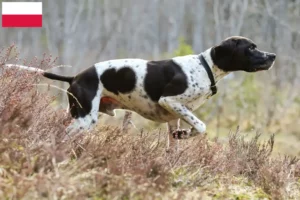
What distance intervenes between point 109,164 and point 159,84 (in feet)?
7.19

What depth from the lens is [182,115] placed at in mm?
6168

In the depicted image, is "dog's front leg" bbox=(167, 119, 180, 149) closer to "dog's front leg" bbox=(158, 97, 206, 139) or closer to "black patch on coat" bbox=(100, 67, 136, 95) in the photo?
"dog's front leg" bbox=(158, 97, 206, 139)

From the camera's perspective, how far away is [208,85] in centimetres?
624

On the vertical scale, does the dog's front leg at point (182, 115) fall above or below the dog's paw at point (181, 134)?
above

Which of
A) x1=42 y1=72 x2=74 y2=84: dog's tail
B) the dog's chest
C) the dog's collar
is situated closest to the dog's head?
the dog's collar

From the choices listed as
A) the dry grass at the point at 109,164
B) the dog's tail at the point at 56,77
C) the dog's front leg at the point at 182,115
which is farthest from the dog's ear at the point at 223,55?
the dog's tail at the point at 56,77

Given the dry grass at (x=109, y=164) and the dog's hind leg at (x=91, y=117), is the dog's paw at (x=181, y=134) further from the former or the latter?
the dog's hind leg at (x=91, y=117)

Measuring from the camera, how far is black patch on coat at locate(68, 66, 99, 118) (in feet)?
19.9

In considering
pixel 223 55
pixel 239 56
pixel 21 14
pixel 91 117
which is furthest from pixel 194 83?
pixel 21 14

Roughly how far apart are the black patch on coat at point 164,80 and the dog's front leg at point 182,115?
0.27 feet

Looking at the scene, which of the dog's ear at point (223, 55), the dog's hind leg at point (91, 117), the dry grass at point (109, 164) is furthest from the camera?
the dog's ear at point (223, 55)

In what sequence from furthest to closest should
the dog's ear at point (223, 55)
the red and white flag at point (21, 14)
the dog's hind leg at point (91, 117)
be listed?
the red and white flag at point (21, 14)
the dog's ear at point (223, 55)
the dog's hind leg at point (91, 117)

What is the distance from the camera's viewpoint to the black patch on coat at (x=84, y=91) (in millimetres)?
6070

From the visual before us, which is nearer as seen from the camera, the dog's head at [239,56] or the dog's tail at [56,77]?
the dog's tail at [56,77]
